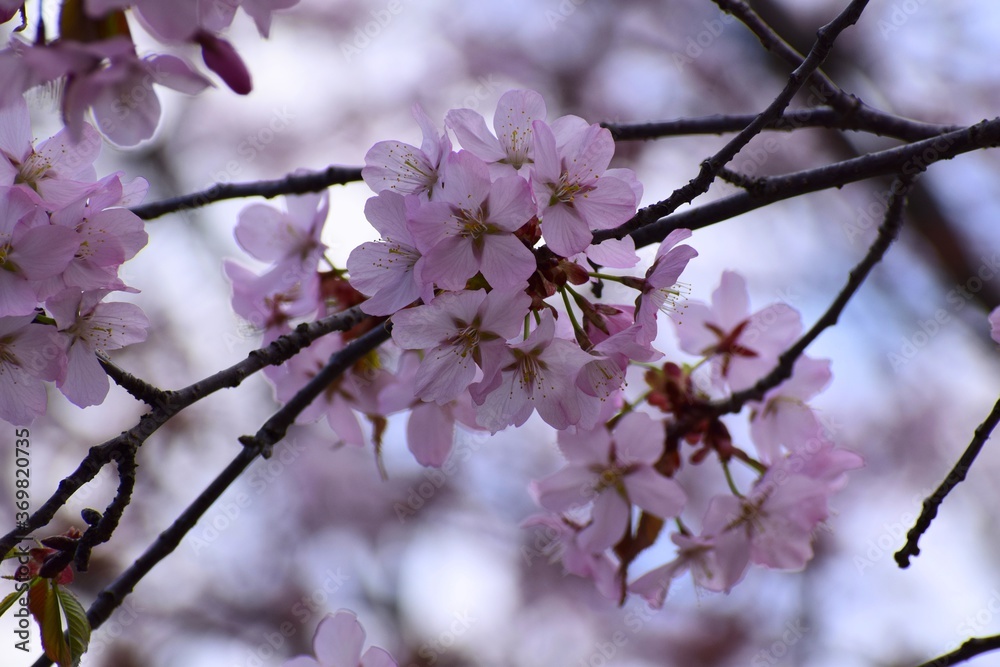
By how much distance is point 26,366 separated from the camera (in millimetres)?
1255

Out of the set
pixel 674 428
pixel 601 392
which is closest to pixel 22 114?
pixel 601 392

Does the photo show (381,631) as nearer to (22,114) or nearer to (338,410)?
(338,410)

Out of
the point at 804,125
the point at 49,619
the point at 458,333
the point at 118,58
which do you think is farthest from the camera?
the point at 804,125

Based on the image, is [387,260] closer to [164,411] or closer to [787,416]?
[164,411]

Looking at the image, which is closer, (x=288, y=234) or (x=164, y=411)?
(x=164, y=411)

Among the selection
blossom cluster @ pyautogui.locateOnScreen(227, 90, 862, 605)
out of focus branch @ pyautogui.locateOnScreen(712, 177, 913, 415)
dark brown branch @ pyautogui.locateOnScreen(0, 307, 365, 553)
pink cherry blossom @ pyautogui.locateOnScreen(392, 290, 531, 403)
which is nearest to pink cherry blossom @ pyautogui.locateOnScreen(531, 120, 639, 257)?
blossom cluster @ pyautogui.locateOnScreen(227, 90, 862, 605)

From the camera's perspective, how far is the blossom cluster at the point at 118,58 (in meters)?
0.84

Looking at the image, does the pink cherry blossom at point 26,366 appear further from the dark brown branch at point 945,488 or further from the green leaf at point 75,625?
the dark brown branch at point 945,488

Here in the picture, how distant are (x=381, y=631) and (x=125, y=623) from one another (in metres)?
1.95

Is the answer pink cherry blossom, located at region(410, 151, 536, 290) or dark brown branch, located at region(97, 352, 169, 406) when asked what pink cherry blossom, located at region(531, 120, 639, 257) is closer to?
pink cherry blossom, located at region(410, 151, 536, 290)

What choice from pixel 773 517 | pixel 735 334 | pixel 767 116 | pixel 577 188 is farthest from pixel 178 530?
pixel 735 334

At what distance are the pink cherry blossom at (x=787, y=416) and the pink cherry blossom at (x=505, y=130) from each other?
38.2 inches

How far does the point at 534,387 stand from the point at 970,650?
78 cm

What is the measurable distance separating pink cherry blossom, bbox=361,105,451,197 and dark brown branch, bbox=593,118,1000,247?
0.31 meters
